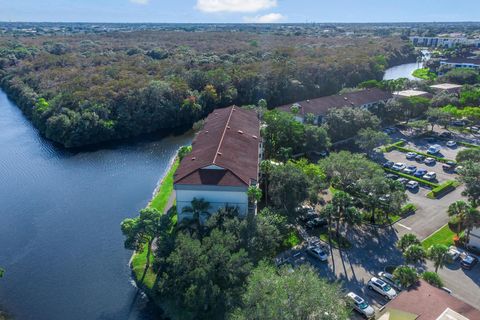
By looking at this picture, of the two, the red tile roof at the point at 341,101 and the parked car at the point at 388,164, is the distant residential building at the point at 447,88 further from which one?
the parked car at the point at 388,164

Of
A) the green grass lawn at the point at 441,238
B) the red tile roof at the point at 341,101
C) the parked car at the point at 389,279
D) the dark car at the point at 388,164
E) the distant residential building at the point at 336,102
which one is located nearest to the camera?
the parked car at the point at 389,279

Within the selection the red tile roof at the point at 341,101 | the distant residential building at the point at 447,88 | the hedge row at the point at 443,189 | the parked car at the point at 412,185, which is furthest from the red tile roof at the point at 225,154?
the distant residential building at the point at 447,88

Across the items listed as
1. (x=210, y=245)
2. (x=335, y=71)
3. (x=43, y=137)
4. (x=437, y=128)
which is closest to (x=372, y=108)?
(x=437, y=128)

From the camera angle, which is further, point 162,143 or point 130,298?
point 162,143

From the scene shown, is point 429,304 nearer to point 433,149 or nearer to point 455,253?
point 455,253

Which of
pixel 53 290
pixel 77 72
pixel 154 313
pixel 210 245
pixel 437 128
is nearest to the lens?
pixel 210 245

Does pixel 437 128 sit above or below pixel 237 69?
below

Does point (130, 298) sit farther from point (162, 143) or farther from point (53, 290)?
point (162, 143)

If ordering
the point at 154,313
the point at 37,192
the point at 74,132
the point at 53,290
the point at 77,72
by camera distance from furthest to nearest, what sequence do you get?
the point at 77,72
the point at 74,132
the point at 37,192
the point at 53,290
the point at 154,313
